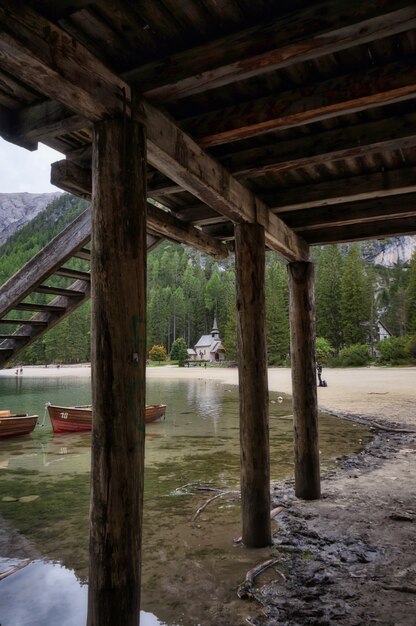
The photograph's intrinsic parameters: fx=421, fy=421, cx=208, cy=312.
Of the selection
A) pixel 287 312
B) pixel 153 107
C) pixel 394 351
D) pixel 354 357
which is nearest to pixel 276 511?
pixel 153 107

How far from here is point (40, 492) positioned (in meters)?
9.16

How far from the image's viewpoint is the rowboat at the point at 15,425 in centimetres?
1577

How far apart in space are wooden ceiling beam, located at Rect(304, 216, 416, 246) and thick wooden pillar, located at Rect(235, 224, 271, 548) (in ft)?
7.16

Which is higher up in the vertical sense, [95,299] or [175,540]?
[95,299]

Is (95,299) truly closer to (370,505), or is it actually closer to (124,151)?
(124,151)

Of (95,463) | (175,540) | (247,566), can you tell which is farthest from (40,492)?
(95,463)

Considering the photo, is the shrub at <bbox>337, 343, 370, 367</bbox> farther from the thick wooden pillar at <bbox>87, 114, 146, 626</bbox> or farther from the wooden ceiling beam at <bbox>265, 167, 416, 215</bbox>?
the thick wooden pillar at <bbox>87, 114, 146, 626</bbox>

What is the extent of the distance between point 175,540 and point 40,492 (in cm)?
466

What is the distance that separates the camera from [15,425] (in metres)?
16.1

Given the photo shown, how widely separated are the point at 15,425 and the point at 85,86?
634 inches

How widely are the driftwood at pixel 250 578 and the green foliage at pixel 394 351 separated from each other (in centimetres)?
4996

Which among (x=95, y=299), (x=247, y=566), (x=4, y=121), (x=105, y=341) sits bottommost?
(x=247, y=566)

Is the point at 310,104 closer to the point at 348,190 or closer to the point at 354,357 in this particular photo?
the point at 348,190

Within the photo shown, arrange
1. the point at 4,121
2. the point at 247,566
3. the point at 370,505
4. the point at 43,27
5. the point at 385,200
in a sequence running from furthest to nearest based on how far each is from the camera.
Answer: the point at 370,505 < the point at 385,200 < the point at 247,566 < the point at 4,121 < the point at 43,27
